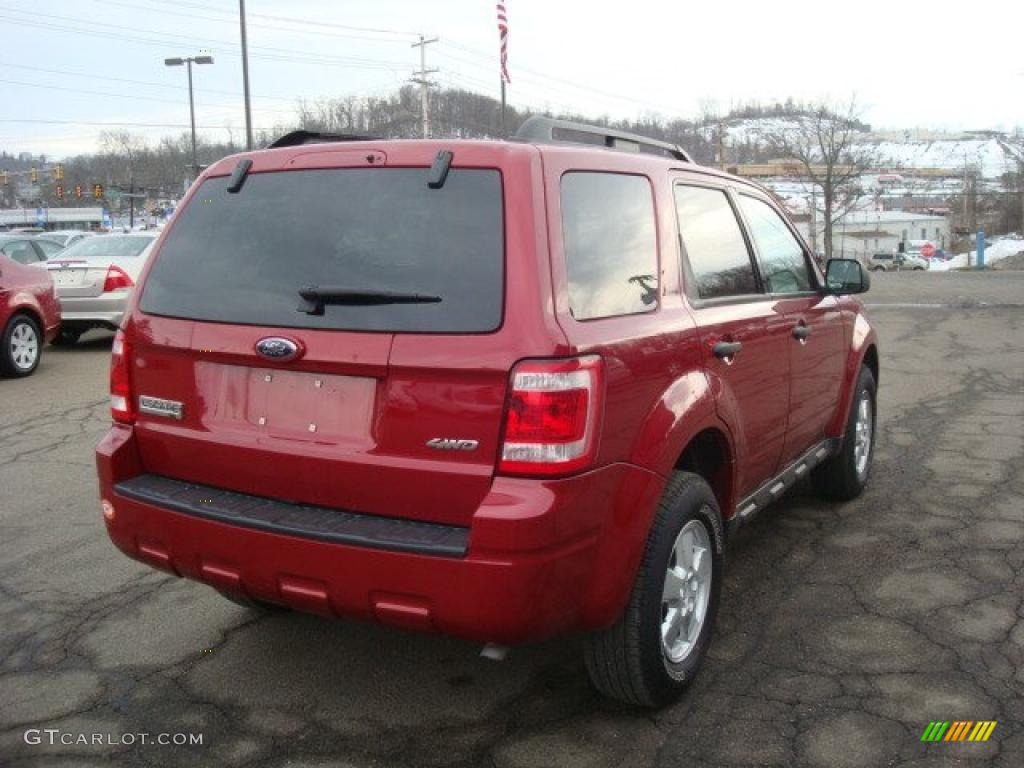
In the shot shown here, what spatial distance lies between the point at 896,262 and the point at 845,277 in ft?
266

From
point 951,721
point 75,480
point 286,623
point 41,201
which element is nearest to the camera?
point 951,721

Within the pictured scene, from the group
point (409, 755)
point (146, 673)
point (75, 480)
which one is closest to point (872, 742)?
point (409, 755)

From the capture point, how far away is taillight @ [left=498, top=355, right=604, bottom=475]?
8.15 feet

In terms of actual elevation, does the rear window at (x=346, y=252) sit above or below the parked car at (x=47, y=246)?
below

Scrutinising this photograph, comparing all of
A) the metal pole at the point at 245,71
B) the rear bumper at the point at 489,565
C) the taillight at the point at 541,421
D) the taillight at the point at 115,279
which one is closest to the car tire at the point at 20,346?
the taillight at the point at 115,279

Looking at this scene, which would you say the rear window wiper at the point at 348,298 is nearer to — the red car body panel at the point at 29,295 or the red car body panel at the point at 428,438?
the red car body panel at the point at 428,438

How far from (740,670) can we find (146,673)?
215 cm

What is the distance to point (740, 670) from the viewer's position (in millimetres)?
3342

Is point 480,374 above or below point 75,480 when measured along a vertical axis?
above

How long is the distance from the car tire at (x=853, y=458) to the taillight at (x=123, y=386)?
360 centimetres

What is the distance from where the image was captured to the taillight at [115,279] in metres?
11.8

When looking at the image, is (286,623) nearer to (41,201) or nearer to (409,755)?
(409,755)

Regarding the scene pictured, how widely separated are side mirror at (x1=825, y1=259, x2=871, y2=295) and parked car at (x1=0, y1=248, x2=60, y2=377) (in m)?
8.41

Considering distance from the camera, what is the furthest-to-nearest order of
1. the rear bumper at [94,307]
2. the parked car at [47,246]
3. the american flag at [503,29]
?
the american flag at [503,29], the parked car at [47,246], the rear bumper at [94,307]
